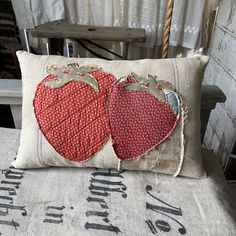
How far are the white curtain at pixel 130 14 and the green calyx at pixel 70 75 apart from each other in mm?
965

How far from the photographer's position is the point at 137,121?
0.69 meters

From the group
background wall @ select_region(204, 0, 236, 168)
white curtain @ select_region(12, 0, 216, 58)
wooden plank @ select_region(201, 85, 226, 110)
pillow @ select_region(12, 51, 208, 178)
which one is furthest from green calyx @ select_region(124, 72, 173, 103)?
white curtain @ select_region(12, 0, 216, 58)

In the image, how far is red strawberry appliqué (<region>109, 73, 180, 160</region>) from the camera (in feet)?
2.26

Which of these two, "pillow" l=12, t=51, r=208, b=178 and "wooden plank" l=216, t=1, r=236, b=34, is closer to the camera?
"pillow" l=12, t=51, r=208, b=178

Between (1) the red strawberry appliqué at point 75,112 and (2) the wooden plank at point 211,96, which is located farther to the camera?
(2) the wooden plank at point 211,96

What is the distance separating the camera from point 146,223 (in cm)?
61

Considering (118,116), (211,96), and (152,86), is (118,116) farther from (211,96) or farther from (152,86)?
(211,96)

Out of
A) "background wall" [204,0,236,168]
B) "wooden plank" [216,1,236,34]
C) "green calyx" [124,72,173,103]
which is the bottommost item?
"background wall" [204,0,236,168]

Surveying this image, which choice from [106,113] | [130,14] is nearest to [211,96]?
[106,113]

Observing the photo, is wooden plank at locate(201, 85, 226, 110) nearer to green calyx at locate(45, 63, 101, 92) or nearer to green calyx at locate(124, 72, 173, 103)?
green calyx at locate(124, 72, 173, 103)

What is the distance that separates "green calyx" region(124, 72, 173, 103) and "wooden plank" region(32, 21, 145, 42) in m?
0.82

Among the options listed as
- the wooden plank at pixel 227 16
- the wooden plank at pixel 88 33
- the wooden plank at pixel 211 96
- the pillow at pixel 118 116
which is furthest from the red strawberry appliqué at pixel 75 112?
the wooden plank at pixel 227 16

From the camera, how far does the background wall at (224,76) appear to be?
1340 mm

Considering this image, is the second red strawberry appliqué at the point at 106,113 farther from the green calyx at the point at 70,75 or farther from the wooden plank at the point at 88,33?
the wooden plank at the point at 88,33
